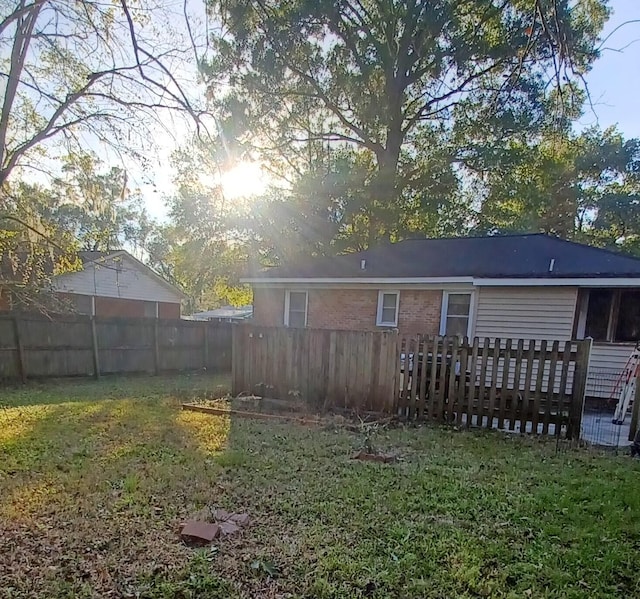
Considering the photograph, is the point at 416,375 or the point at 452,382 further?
the point at 416,375

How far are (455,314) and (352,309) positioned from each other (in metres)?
2.72

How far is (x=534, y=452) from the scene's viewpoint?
509cm

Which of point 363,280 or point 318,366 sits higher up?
point 363,280

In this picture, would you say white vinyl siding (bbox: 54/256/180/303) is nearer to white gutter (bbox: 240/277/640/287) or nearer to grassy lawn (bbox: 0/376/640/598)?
white gutter (bbox: 240/277/640/287)

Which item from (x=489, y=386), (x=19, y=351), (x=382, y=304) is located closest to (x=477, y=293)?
(x=382, y=304)

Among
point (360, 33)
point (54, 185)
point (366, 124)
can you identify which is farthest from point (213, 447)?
point (366, 124)

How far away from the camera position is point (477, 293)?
10109 mm

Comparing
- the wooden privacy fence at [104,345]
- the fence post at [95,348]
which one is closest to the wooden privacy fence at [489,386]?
the fence post at [95,348]

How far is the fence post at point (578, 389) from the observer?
5.65m

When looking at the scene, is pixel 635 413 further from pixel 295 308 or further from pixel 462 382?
pixel 295 308

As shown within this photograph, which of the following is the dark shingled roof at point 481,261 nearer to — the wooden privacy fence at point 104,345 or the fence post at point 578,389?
the wooden privacy fence at point 104,345

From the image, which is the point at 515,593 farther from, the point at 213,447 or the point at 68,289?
the point at 68,289

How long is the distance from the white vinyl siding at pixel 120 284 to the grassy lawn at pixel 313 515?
12.5 m

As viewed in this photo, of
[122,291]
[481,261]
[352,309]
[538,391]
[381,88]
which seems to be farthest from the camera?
[122,291]
